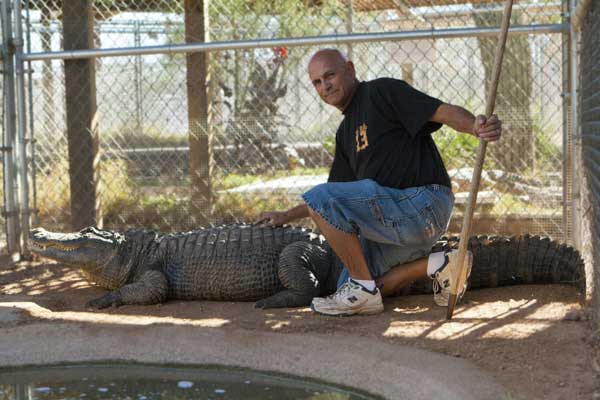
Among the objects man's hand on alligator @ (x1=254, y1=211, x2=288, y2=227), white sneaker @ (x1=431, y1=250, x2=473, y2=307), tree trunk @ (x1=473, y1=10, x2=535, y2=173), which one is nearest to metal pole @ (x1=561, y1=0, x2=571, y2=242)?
tree trunk @ (x1=473, y1=10, x2=535, y2=173)

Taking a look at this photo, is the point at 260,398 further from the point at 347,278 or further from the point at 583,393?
the point at 347,278

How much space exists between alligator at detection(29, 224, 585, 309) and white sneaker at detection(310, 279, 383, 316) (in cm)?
39

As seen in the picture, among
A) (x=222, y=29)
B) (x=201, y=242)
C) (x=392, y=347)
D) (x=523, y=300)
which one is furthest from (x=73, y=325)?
(x=222, y=29)

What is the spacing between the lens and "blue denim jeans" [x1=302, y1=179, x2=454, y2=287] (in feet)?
11.8

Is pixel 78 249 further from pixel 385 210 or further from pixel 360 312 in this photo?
pixel 385 210

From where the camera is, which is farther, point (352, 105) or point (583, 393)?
point (352, 105)

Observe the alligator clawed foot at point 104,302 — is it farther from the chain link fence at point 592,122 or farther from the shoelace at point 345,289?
the chain link fence at point 592,122

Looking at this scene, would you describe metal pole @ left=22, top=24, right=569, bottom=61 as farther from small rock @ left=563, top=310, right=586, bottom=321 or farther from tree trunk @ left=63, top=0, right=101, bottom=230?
small rock @ left=563, top=310, right=586, bottom=321

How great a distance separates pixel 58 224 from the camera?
648 cm

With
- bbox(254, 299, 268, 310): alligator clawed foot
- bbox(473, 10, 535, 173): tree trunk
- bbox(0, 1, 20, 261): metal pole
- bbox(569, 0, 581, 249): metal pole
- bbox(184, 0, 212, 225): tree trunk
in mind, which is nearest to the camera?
bbox(254, 299, 268, 310): alligator clawed foot

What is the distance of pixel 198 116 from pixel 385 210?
2666 millimetres

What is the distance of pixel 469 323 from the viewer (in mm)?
3357

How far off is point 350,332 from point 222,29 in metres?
4.54

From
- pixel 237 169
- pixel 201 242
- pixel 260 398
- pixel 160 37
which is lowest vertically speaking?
pixel 260 398
